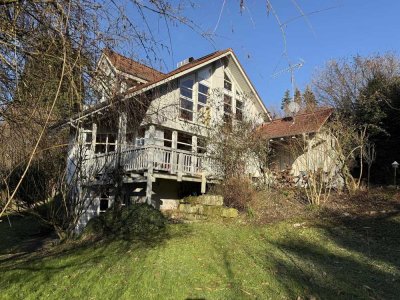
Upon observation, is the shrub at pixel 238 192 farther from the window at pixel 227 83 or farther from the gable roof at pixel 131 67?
the gable roof at pixel 131 67

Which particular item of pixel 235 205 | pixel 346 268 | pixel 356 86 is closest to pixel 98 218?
pixel 235 205

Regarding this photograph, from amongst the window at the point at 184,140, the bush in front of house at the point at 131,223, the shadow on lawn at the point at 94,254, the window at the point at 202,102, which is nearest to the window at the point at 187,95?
the window at the point at 202,102

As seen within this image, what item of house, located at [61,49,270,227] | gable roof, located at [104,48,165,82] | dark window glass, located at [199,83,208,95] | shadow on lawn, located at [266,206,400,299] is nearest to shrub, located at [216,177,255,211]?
house, located at [61,49,270,227]

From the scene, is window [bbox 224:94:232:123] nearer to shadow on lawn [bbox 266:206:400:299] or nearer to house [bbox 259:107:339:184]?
house [bbox 259:107:339:184]

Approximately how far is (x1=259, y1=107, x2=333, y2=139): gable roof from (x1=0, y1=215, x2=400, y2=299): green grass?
25.3 ft

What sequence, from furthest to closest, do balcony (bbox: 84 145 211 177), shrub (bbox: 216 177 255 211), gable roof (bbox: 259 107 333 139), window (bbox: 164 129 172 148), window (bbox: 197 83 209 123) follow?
1. window (bbox: 197 83 209 123)
2. window (bbox: 164 129 172 148)
3. gable roof (bbox: 259 107 333 139)
4. balcony (bbox: 84 145 211 177)
5. shrub (bbox: 216 177 255 211)

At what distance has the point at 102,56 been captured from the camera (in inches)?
174

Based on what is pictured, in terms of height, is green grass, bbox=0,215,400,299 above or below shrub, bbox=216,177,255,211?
below

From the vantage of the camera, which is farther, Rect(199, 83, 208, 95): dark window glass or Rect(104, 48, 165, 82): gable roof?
Rect(199, 83, 208, 95): dark window glass

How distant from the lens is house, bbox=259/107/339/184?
16.6 m

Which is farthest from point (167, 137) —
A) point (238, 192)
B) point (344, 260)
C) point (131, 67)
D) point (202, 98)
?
point (131, 67)

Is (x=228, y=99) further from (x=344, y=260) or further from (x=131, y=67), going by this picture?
(x=131, y=67)

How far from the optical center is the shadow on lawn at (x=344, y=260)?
6996 mm

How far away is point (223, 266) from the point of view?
27.3 feet
